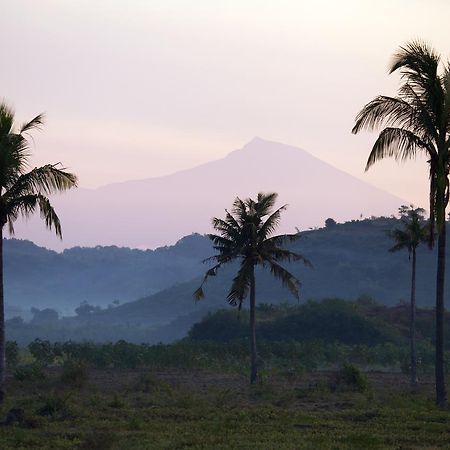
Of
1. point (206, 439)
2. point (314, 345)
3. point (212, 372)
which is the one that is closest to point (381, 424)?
point (206, 439)

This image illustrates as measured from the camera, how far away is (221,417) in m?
29.2

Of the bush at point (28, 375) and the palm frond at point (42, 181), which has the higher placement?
the palm frond at point (42, 181)

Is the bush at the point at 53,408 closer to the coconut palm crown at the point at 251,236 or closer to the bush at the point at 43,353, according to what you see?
the coconut palm crown at the point at 251,236

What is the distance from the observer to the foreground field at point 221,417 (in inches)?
928

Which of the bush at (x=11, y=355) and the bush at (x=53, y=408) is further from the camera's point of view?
the bush at (x=11, y=355)

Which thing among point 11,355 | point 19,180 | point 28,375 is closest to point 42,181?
point 19,180

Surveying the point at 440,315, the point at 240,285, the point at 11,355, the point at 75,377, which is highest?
the point at 240,285

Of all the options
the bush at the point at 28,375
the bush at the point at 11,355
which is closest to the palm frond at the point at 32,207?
the bush at the point at 28,375

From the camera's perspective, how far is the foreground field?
2358 centimetres

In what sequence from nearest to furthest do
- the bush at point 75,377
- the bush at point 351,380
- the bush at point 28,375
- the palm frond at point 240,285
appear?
the bush at point 351,380
the bush at point 75,377
the palm frond at point 240,285
the bush at point 28,375

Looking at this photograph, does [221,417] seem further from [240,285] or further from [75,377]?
[75,377]

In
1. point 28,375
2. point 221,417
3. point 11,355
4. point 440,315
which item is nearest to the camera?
point 221,417

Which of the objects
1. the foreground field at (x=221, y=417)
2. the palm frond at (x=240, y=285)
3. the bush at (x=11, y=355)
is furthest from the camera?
the bush at (x=11, y=355)

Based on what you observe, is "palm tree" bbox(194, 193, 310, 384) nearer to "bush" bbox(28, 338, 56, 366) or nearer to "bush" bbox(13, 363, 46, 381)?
"bush" bbox(13, 363, 46, 381)
